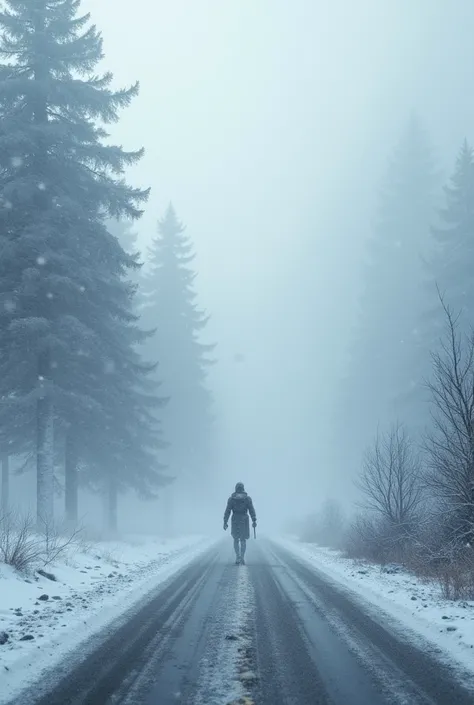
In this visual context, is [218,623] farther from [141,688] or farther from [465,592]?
[465,592]

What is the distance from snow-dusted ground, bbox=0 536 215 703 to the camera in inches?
216

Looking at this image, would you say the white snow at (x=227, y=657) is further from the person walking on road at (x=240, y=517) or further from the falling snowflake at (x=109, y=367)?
the falling snowflake at (x=109, y=367)

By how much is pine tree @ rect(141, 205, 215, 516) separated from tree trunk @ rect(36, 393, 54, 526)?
62.6ft

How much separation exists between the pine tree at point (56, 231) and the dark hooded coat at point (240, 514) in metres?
4.99

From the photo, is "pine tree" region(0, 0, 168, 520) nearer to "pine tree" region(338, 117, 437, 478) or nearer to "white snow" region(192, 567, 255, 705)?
"white snow" region(192, 567, 255, 705)

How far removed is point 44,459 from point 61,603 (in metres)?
8.49

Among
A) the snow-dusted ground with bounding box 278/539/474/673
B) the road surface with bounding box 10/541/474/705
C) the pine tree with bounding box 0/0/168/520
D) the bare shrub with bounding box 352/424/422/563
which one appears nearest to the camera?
the road surface with bounding box 10/541/474/705

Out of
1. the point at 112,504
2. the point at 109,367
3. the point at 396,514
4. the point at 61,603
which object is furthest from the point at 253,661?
the point at 112,504

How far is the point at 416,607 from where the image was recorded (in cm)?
799

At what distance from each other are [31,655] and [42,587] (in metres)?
3.88

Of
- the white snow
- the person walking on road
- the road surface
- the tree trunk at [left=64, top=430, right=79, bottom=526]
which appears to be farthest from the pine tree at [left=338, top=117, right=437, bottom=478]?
the road surface

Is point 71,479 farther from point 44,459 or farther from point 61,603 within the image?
point 61,603

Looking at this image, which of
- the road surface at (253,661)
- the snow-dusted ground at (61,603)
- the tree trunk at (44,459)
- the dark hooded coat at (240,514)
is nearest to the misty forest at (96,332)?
the tree trunk at (44,459)

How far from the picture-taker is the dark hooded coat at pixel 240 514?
16.3 m
